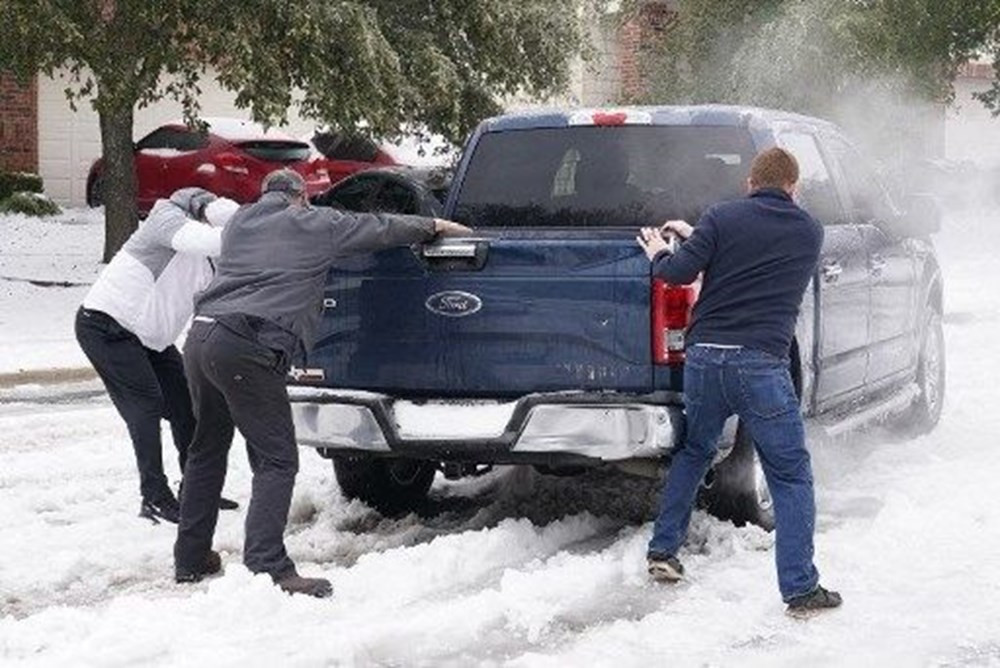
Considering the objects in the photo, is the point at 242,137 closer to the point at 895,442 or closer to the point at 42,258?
the point at 42,258

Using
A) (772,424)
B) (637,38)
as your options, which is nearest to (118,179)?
(772,424)

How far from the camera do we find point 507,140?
852 cm

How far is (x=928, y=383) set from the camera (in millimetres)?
10602

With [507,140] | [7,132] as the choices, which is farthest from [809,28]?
[507,140]

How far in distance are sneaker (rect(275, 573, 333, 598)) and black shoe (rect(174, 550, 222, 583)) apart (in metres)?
0.56

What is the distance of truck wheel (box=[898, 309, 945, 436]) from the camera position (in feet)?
34.4

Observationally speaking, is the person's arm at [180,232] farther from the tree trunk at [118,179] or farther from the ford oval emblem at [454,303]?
the tree trunk at [118,179]

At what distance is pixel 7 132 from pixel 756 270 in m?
24.4

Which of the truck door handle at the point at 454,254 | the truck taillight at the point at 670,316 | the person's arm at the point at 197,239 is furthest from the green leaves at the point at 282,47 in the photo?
the truck taillight at the point at 670,316

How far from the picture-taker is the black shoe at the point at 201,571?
707 cm

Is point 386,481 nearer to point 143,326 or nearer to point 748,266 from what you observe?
point 143,326

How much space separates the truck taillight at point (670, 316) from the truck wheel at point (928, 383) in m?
3.79

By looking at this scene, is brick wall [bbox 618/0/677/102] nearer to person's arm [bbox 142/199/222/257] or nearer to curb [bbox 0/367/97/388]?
curb [bbox 0/367/97/388]

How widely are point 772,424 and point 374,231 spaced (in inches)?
69.3
